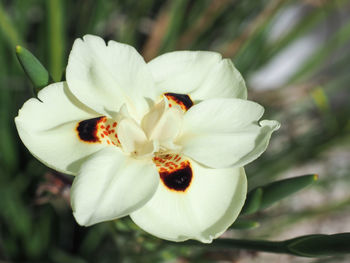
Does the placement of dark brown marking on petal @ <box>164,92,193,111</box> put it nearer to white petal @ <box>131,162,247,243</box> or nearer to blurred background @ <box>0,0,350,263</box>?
white petal @ <box>131,162,247,243</box>

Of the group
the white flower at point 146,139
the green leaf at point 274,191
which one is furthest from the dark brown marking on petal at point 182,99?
the green leaf at point 274,191

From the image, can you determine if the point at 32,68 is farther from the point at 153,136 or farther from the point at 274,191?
the point at 274,191

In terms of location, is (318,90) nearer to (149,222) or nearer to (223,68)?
(223,68)

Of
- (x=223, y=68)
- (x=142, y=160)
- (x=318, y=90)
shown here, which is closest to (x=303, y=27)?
(x=318, y=90)

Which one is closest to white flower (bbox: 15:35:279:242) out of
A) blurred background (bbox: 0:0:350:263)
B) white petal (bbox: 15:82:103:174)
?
white petal (bbox: 15:82:103:174)

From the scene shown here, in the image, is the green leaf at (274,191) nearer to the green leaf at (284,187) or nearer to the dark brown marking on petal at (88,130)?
the green leaf at (284,187)
